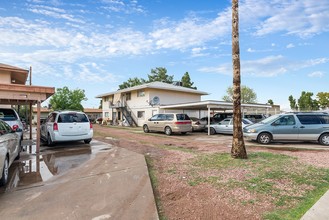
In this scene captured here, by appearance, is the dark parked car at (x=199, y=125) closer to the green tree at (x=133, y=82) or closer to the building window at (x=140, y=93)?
the building window at (x=140, y=93)

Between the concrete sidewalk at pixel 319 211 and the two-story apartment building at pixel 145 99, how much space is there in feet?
77.8

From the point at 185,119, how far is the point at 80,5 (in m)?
10.6

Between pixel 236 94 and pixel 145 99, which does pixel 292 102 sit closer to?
pixel 145 99

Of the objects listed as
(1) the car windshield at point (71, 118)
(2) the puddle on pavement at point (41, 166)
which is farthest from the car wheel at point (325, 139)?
(1) the car windshield at point (71, 118)

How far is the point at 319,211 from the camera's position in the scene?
150 inches

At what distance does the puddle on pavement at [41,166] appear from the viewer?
545 cm

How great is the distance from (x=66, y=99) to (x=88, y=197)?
5322 centimetres

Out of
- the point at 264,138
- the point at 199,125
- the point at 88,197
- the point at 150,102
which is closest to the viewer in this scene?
the point at 88,197

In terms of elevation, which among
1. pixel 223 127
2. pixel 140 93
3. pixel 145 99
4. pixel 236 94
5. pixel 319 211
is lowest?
pixel 319 211

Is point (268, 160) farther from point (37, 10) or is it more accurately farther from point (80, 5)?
point (37, 10)

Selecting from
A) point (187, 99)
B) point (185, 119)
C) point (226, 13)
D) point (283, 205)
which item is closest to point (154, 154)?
point (283, 205)

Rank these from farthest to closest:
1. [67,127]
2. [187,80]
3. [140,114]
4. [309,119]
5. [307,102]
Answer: [187,80] → [307,102] → [140,114] → [309,119] → [67,127]

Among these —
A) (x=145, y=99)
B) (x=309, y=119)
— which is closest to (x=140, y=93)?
(x=145, y=99)

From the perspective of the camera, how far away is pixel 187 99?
3381 centimetres
